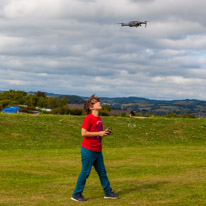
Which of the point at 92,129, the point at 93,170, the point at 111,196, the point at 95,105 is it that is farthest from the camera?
the point at 93,170

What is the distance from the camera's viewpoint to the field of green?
30.0 feet

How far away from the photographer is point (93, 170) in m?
13.8

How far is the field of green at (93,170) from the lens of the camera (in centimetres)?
915

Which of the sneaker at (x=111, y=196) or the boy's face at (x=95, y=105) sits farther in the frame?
the sneaker at (x=111, y=196)

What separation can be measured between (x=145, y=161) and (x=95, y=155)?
7.54 meters

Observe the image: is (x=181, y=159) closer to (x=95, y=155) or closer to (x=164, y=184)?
(x=164, y=184)

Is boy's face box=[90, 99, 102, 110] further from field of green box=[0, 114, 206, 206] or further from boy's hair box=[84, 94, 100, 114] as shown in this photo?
field of green box=[0, 114, 206, 206]

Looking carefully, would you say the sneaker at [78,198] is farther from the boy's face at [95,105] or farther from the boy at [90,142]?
the boy's face at [95,105]

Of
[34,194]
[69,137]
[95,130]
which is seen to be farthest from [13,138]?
[95,130]

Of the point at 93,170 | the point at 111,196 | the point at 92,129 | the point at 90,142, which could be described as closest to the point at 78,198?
the point at 111,196

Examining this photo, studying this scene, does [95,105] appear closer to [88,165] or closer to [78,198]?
[88,165]

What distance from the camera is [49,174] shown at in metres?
12.6

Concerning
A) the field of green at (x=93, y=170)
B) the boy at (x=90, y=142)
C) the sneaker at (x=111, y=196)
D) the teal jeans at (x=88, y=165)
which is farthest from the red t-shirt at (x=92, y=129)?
the field of green at (x=93, y=170)

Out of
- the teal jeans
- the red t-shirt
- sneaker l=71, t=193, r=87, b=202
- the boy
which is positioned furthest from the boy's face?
sneaker l=71, t=193, r=87, b=202
